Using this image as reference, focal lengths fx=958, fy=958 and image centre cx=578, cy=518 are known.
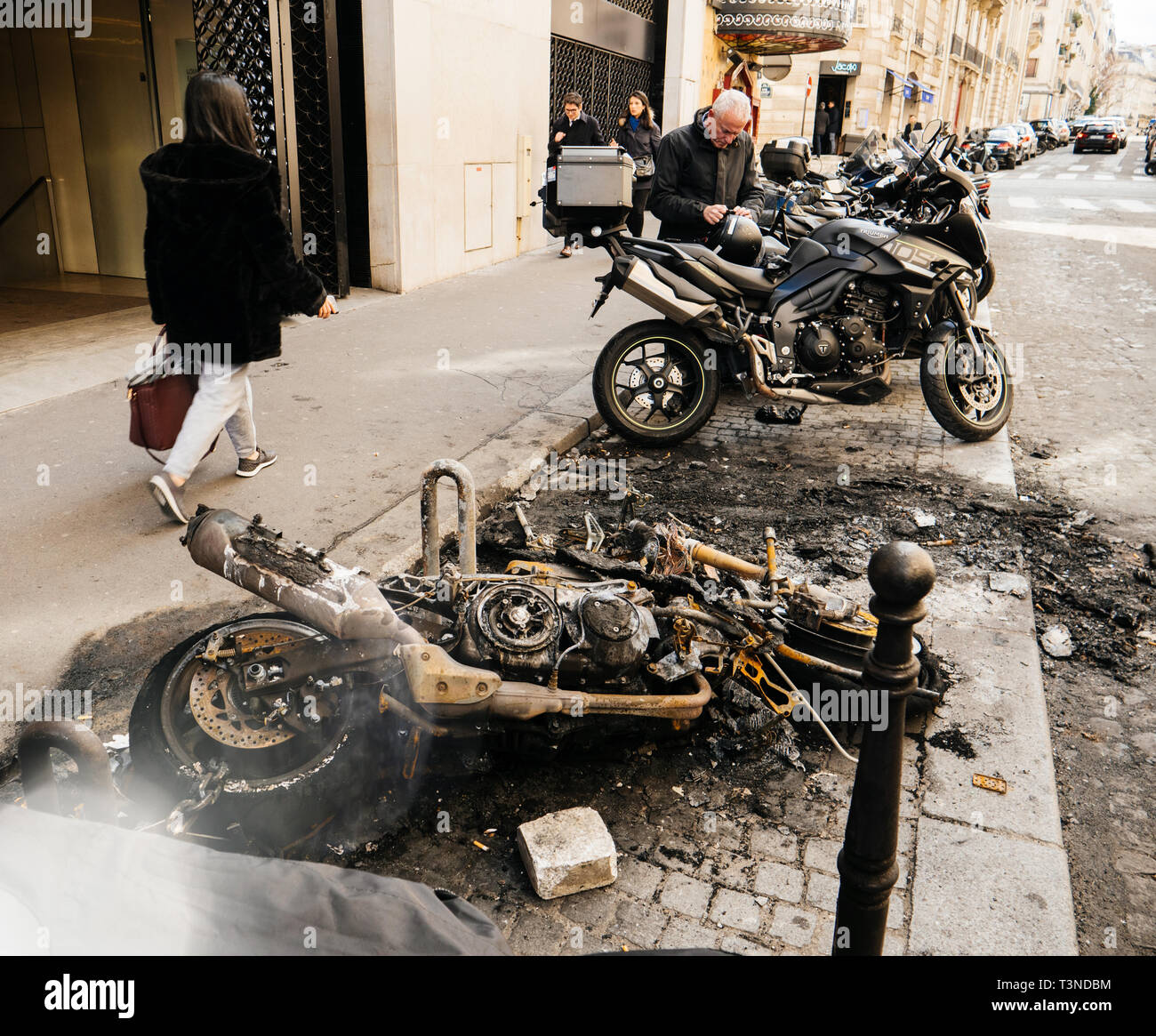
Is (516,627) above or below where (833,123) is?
below

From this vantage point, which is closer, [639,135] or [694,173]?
[694,173]

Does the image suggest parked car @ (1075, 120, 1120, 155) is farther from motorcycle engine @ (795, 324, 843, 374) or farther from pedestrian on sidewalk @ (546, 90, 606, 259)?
motorcycle engine @ (795, 324, 843, 374)

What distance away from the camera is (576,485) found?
215 inches

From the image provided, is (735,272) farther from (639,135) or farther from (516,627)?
(639,135)

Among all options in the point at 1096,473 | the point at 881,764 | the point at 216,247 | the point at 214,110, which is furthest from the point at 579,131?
the point at 881,764

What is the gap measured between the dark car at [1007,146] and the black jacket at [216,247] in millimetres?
42881

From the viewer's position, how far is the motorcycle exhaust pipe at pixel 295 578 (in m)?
2.54

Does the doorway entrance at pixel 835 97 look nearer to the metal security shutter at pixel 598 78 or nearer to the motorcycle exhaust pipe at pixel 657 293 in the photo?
the metal security shutter at pixel 598 78

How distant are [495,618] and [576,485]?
8.81 feet

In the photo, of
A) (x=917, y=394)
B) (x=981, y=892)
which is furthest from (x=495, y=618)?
(x=917, y=394)

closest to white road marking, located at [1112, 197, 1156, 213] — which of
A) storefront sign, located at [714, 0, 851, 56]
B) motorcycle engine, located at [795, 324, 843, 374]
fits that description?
storefront sign, located at [714, 0, 851, 56]

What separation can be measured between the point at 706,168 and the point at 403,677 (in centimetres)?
545

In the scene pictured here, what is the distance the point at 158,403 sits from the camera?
14.8ft
